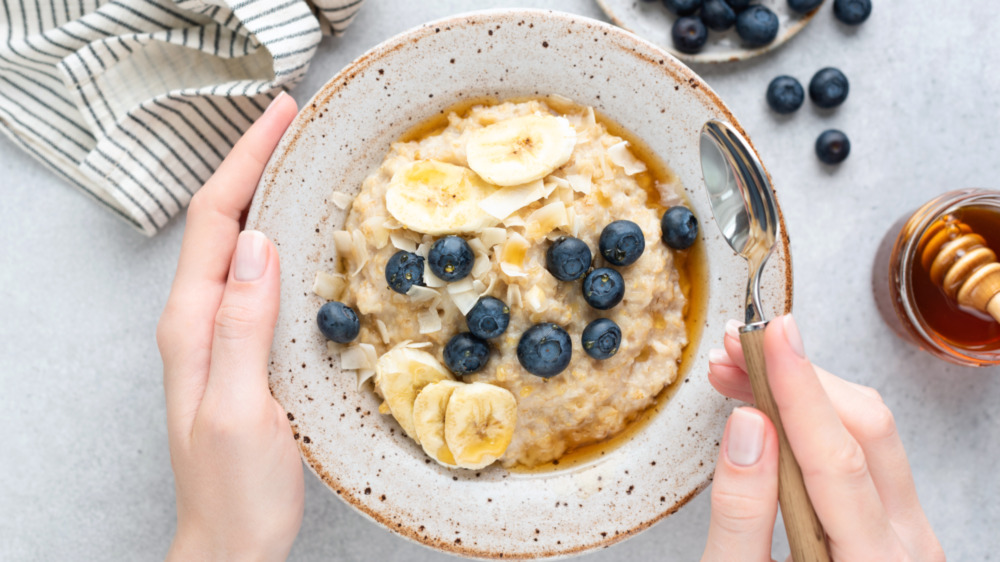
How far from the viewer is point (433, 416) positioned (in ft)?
6.09

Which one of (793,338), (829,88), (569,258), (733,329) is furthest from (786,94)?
(793,338)

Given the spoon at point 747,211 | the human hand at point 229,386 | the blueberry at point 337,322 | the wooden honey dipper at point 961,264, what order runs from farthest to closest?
1. the wooden honey dipper at point 961,264
2. the blueberry at point 337,322
3. the human hand at point 229,386
4. the spoon at point 747,211

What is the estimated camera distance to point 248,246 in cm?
180

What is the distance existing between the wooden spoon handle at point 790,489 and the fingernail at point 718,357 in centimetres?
30

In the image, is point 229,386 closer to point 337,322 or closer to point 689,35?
point 337,322

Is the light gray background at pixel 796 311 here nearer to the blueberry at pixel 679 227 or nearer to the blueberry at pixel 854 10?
the blueberry at pixel 854 10

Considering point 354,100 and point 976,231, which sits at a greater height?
point 354,100

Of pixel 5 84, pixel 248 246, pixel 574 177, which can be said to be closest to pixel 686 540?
pixel 574 177

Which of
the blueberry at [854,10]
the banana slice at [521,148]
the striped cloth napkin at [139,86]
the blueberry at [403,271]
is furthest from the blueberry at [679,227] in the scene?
the striped cloth napkin at [139,86]

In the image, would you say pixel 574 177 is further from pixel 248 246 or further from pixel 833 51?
pixel 833 51

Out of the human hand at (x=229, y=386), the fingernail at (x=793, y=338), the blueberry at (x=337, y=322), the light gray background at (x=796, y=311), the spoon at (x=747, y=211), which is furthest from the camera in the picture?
the light gray background at (x=796, y=311)

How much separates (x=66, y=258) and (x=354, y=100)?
1.24m

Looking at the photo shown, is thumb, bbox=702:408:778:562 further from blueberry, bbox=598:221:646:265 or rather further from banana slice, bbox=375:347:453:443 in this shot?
banana slice, bbox=375:347:453:443

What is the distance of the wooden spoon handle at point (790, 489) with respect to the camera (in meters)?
1.46
